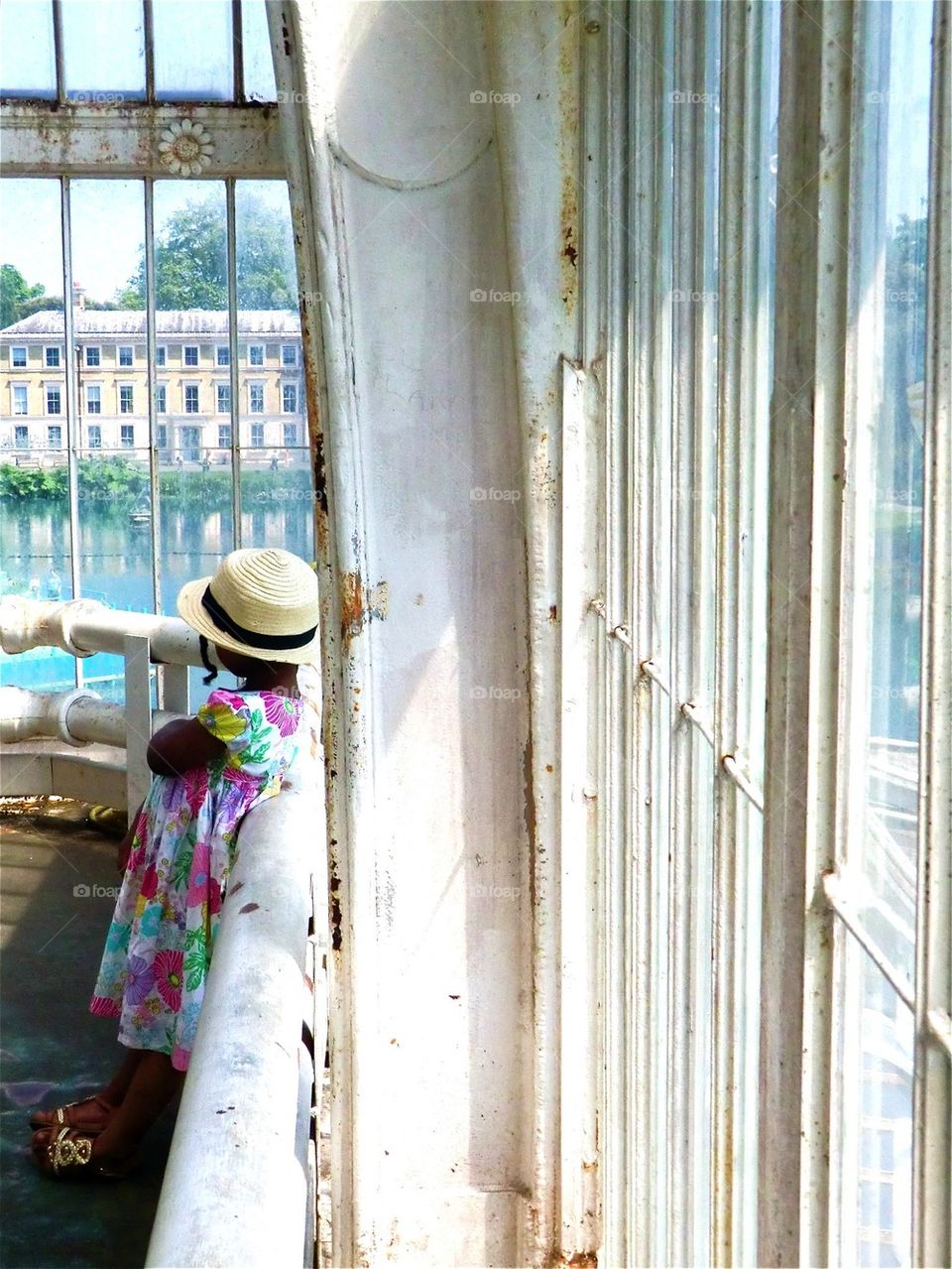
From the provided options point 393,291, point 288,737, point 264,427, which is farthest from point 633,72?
point 264,427

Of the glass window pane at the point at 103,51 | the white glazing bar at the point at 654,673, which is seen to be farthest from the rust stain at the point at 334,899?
the glass window pane at the point at 103,51

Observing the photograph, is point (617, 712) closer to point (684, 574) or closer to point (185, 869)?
point (684, 574)

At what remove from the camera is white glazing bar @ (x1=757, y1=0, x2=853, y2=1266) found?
128cm

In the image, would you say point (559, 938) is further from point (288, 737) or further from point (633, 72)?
point (633, 72)

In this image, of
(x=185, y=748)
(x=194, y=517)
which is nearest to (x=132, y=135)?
(x=194, y=517)

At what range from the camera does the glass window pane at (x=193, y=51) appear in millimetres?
6039

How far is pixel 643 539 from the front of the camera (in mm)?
2594

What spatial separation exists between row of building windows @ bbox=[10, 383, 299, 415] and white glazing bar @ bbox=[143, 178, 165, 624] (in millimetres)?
67

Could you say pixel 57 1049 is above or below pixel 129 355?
below

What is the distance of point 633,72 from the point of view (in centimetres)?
257

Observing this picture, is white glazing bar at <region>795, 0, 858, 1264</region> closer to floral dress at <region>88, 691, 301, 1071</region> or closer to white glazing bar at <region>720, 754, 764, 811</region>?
white glazing bar at <region>720, 754, 764, 811</region>

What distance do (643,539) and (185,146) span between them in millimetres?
4311

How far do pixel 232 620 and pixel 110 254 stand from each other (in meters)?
3.89

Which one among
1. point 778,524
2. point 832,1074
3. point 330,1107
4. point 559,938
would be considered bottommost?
point 330,1107
